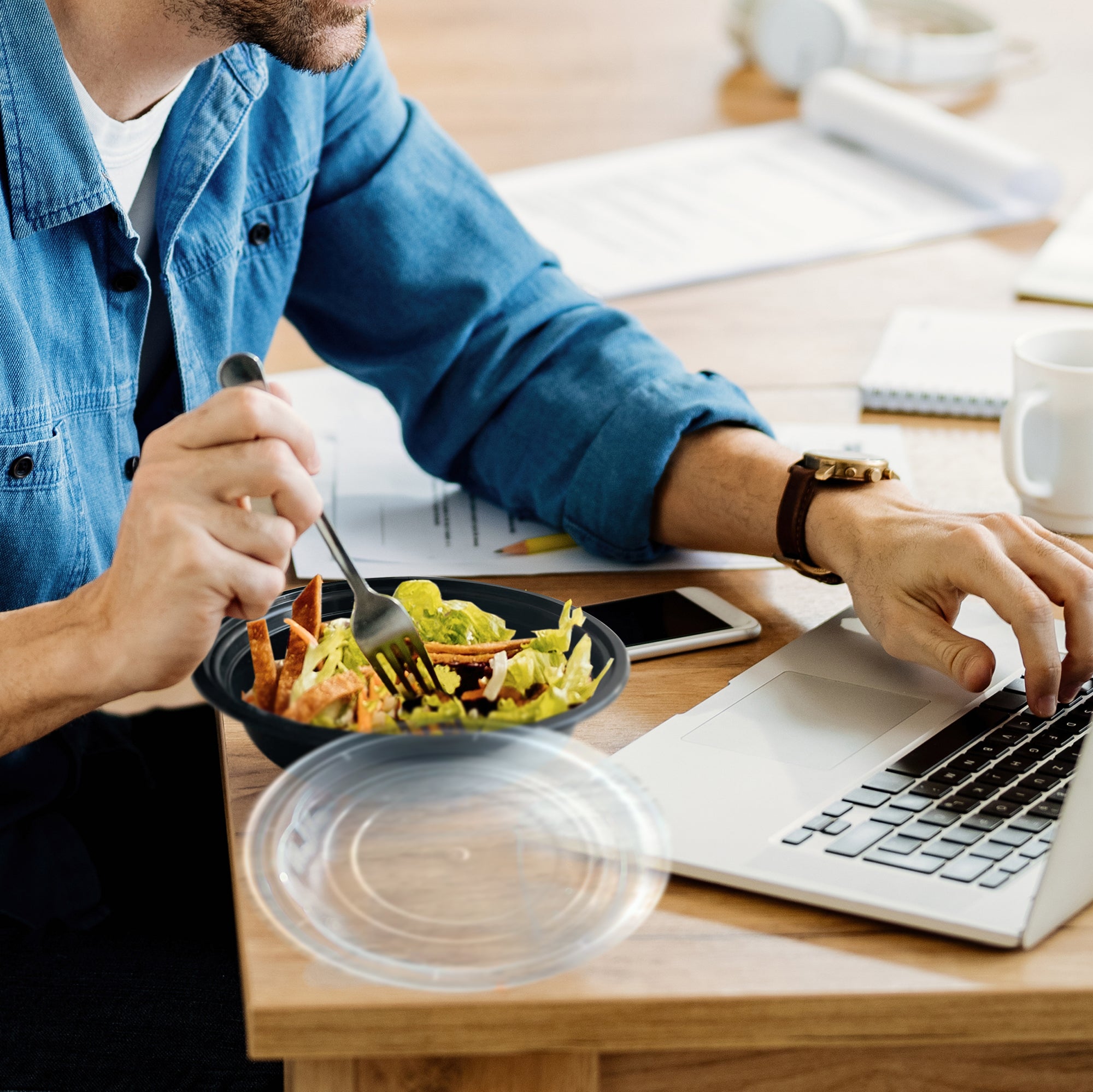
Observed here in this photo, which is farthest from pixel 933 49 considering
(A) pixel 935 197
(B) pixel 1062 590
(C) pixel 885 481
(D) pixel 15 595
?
(D) pixel 15 595

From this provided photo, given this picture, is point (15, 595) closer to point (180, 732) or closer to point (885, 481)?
point (180, 732)

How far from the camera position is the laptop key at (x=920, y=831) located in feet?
2.04

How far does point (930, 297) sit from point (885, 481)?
0.56 meters

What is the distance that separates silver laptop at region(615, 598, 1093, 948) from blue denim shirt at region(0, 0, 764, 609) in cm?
23

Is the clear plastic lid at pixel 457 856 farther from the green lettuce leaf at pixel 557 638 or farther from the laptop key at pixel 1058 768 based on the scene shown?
the laptop key at pixel 1058 768

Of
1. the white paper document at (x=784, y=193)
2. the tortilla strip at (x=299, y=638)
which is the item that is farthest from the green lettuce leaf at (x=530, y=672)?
the white paper document at (x=784, y=193)

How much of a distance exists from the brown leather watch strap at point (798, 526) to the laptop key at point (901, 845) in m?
0.30

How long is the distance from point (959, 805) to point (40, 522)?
1.94ft

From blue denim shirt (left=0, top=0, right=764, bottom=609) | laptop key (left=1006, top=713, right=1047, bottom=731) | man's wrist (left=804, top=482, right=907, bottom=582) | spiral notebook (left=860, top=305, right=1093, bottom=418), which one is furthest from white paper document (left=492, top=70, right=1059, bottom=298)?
laptop key (left=1006, top=713, right=1047, bottom=731)

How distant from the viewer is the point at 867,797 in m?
0.65

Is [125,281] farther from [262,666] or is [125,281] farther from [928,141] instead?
[928,141]

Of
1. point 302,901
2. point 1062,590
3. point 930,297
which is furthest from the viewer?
point 930,297

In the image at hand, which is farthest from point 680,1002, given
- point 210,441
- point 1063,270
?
point 1063,270

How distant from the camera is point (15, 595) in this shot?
912 mm
